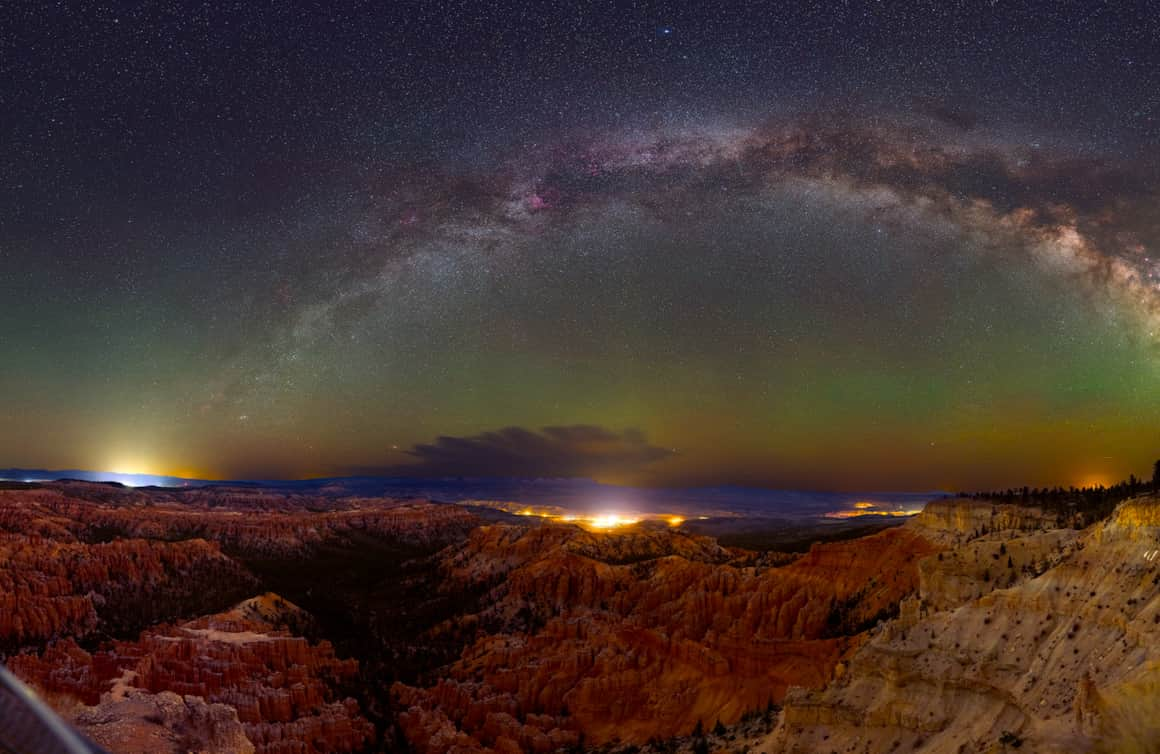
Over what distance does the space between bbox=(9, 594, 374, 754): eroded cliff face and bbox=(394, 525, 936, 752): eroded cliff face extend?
571cm

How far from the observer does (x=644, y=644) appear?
5562 cm

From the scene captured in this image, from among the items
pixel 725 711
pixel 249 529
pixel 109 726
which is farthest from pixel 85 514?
pixel 109 726

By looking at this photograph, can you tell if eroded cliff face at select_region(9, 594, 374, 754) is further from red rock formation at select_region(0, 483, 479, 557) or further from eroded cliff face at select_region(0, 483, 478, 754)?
red rock formation at select_region(0, 483, 479, 557)

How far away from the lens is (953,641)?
950 inches

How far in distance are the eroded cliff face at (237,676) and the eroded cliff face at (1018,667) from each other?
1062 inches

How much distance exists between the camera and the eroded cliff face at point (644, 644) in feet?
150

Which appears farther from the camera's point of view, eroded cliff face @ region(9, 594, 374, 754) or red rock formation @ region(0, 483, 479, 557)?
red rock formation @ region(0, 483, 479, 557)

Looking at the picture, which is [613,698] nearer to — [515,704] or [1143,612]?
[515,704]

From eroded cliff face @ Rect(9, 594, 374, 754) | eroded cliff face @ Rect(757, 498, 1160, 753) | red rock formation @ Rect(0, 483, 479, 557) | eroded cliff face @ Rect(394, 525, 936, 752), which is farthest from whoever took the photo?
red rock formation @ Rect(0, 483, 479, 557)

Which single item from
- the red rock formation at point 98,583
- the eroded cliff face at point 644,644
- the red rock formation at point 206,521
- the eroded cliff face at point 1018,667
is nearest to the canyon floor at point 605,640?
the eroded cliff face at point 1018,667

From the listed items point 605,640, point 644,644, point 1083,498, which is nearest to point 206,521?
point 605,640

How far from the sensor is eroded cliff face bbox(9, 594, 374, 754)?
40531 millimetres

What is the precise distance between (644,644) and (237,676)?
2971 cm

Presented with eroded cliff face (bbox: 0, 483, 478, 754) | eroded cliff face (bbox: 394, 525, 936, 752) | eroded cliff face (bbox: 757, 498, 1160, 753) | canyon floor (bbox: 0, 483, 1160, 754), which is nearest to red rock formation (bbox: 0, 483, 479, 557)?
eroded cliff face (bbox: 0, 483, 478, 754)
